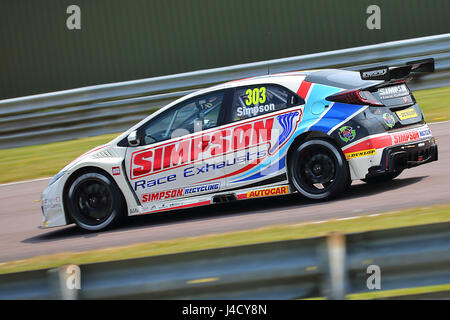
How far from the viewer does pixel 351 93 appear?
25.1 ft

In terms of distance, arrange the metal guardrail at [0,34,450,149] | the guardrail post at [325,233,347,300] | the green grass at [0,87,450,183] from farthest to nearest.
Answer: the metal guardrail at [0,34,450,149]
the green grass at [0,87,450,183]
the guardrail post at [325,233,347,300]

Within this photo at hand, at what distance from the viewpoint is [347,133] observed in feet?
24.8

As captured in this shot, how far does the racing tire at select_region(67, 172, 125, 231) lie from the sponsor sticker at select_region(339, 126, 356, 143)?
2.73m

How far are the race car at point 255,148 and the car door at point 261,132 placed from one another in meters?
0.01

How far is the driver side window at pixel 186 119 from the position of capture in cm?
815

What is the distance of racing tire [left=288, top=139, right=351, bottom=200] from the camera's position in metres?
7.59

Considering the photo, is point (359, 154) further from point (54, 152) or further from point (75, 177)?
point (54, 152)

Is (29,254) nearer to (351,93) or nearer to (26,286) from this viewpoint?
(26,286)

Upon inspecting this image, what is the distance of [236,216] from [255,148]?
876 millimetres

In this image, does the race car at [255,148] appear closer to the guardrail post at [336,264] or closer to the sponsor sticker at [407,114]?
the sponsor sticker at [407,114]

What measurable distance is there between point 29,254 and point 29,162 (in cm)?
596

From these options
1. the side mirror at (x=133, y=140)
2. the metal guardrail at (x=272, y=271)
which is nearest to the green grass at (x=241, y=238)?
the side mirror at (x=133, y=140)

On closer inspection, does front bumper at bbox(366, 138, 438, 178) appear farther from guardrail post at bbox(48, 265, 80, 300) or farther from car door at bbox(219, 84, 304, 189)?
guardrail post at bbox(48, 265, 80, 300)

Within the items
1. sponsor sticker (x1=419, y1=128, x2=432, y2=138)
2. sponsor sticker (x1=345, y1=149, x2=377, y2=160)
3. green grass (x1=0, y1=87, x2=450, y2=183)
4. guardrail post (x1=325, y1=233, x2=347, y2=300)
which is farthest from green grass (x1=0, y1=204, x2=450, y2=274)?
green grass (x1=0, y1=87, x2=450, y2=183)
